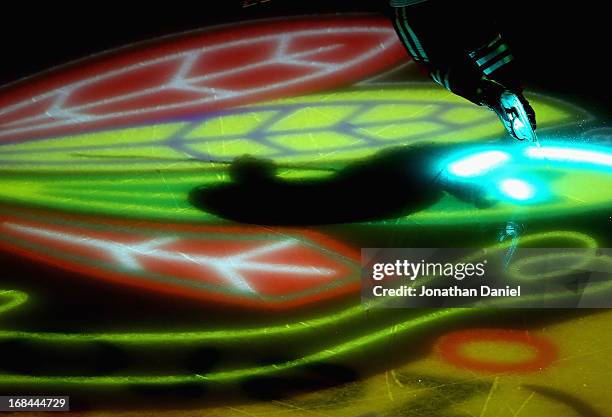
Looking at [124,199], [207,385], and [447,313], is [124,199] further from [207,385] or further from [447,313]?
[447,313]

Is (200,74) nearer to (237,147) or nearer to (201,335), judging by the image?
(237,147)

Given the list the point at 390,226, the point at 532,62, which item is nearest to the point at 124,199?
the point at 390,226

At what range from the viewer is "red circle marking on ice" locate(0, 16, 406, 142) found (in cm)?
156

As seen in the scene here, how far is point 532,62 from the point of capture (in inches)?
59.7

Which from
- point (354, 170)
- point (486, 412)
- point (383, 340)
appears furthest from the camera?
point (354, 170)

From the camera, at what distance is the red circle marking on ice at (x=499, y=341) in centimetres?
132

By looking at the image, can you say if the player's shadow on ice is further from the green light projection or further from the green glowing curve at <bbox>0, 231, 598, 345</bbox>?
the green glowing curve at <bbox>0, 231, 598, 345</bbox>

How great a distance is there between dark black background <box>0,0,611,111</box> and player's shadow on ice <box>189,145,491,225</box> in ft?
1.14

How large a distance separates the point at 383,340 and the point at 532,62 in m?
0.79

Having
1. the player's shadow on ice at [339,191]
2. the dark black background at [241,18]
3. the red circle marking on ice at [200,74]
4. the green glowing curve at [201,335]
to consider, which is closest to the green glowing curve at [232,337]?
the green glowing curve at [201,335]

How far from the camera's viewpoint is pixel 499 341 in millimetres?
1363

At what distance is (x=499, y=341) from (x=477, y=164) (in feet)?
1.42
